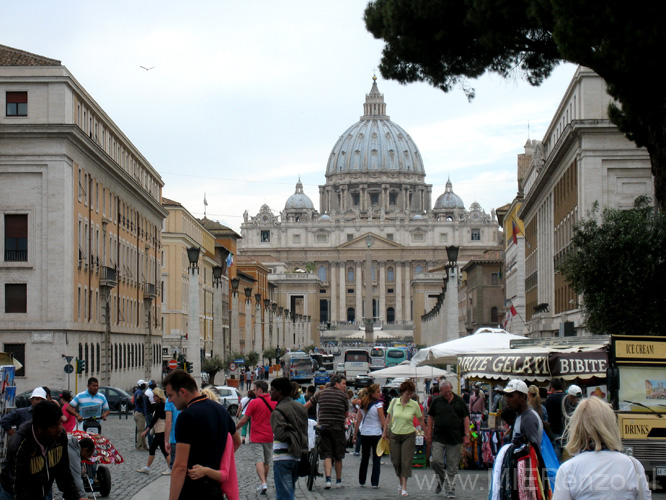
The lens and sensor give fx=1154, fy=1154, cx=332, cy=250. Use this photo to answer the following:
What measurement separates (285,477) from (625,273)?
501 inches

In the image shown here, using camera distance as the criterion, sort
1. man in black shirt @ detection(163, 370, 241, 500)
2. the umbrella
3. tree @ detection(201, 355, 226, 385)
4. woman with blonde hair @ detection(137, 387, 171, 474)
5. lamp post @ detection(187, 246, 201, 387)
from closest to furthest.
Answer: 1. man in black shirt @ detection(163, 370, 241, 500)
2. the umbrella
3. woman with blonde hair @ detection(137, 387, 171, 474)
4. lamp post @ detection(187, 246, 201, 387)
5. tree @ detection(201, 355, 226, 385)

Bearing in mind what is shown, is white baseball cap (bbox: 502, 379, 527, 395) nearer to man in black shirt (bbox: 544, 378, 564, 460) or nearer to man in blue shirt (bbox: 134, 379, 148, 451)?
man in black shirt (bbox: 544, 378, 564, 460)

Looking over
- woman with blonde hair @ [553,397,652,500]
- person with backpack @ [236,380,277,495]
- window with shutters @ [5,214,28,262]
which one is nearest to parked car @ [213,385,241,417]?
window with shutters @ [5,214,28,262]

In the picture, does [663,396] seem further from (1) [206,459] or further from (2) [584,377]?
(1) [206,459]

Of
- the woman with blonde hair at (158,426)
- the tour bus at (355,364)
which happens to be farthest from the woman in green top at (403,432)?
the tour bus at (355,364)

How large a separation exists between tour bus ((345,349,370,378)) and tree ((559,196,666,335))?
3186cm

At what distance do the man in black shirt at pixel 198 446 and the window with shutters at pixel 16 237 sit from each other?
29.3 meters

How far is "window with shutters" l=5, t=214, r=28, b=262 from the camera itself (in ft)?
117

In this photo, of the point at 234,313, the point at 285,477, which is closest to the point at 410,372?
the point at 285,477

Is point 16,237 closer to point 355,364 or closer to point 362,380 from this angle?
point 362,380

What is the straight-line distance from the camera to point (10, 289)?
35.6 meters

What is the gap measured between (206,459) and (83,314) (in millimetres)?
31449

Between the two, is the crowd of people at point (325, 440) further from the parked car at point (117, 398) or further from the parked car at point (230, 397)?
the parked car at point (117, 398)

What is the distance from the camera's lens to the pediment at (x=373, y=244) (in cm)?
18112
